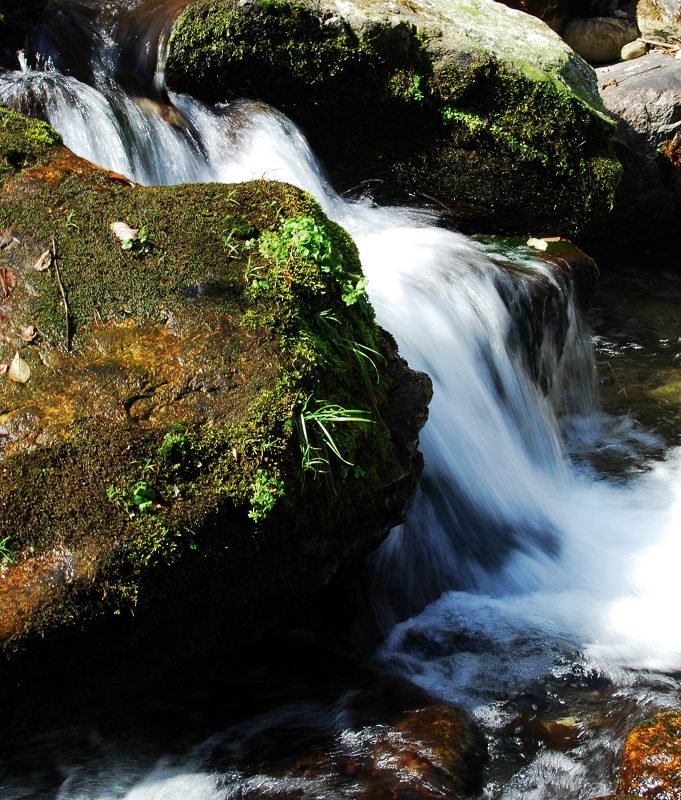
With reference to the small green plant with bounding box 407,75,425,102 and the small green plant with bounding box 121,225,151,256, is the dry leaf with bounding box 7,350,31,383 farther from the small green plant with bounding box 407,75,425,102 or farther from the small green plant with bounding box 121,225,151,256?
the small green plant with bounding box 407,75,425,102

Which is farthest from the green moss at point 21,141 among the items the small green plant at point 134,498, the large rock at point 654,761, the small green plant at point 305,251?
the large rock at point 654,761

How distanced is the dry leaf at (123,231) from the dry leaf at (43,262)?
290 millimetres

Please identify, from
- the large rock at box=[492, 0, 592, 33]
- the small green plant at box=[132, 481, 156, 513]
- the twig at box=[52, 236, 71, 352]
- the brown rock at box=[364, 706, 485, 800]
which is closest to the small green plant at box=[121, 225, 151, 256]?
the twig at box=[52, 236, 71, 352]

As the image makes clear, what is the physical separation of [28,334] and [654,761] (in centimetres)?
280

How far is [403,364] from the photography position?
12.8ft

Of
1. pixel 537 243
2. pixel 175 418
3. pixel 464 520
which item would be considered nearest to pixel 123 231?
pixel 175 418

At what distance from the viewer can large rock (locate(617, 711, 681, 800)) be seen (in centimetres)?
289

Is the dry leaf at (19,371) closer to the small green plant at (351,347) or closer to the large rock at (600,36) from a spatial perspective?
the small green plant at (351,347)

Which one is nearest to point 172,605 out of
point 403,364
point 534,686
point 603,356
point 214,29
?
point 403,364

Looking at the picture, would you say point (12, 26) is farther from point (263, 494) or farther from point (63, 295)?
point (263, 494)

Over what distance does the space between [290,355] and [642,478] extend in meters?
3.69

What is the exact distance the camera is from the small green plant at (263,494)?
313 cm

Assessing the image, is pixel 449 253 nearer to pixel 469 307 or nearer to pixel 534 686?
pixel 469 307

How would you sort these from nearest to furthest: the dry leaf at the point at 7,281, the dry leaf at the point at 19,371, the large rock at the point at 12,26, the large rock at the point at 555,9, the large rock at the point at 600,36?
the dry leaf at the point at 19,371
the dry leaf at the point at 7,281
the large rock at the point at 12,26
the large rock at the point at 555,9
the large rock at the point at 600,36
